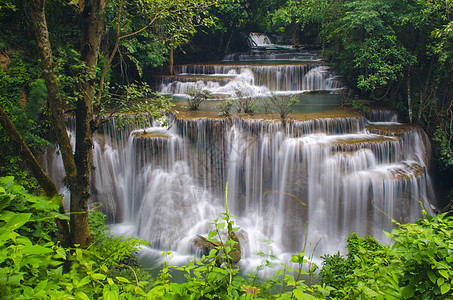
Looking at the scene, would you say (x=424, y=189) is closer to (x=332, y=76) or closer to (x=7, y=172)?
(x=332, y=76)

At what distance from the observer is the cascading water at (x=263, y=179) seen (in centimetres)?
814

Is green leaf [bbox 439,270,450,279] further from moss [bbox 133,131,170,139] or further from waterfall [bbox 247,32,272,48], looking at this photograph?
waterfall [bbox 247,32,272,48]

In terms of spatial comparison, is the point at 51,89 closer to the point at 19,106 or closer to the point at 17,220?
the point at 17,220

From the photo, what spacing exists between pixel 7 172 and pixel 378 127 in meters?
10.9

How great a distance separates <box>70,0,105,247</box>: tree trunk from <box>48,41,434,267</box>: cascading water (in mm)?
4121

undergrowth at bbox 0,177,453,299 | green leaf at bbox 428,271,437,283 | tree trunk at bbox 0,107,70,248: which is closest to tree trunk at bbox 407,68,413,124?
A: undergrowth at bbox 0,177,453,299

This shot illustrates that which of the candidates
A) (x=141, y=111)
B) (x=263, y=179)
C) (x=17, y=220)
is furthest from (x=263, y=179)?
(x=17, y=220)

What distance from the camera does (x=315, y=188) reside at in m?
8.35

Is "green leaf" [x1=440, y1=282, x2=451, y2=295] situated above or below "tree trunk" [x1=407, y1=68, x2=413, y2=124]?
below

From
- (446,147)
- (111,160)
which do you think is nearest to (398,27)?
(446,147)

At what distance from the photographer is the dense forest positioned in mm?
1831

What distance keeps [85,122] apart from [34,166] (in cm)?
101

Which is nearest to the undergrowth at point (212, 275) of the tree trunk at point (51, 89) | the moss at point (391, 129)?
the tree trunk at point (51, 89)

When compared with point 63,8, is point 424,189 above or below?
below
